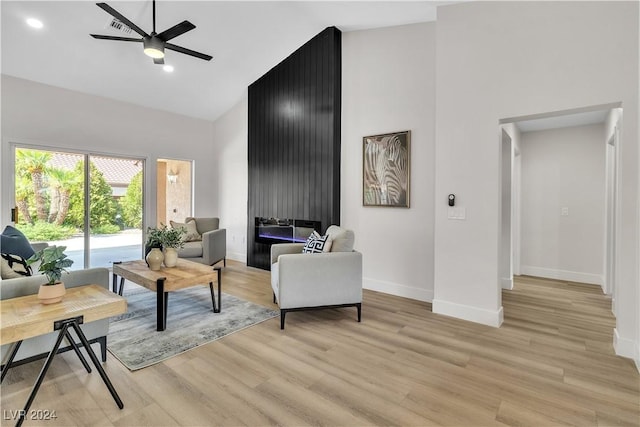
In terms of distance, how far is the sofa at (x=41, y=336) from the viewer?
193 centimetres

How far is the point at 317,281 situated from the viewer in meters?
2.98

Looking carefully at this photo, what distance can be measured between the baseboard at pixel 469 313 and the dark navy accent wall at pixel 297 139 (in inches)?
71.2

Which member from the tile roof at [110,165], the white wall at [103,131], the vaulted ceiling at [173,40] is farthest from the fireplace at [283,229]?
the vaulted ceiling at [173,40]

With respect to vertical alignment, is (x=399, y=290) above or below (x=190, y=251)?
below

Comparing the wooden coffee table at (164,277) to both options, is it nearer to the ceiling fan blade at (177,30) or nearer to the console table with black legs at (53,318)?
the console table with black legs at (53,318)

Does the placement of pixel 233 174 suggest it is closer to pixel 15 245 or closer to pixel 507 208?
pixel 15 245

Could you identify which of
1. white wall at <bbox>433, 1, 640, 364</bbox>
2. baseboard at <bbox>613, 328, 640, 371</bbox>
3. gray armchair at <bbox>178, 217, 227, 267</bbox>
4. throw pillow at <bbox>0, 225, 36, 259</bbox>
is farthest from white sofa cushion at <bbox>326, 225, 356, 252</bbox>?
throw pillow at <bbox>0, 225, 36, 259</bbox>

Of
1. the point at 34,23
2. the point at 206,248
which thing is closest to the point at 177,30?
the point at 34,23

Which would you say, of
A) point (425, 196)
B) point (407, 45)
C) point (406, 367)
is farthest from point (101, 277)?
point (407, 45)

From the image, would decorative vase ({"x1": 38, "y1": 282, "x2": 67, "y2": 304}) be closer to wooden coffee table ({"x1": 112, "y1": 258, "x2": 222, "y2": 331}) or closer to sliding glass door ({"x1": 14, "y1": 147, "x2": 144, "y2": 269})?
wooden coffee table ({"x1": 112, "y1": 258, "x2": 222, "y2": 331})

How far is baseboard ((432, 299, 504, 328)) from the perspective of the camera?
2.98 meters

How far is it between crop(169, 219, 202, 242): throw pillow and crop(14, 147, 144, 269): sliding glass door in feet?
3.37

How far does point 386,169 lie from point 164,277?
2.90 meters

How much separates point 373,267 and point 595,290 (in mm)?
3148
